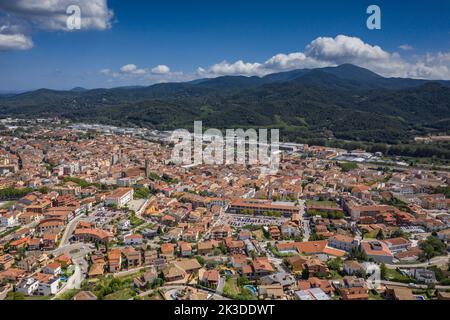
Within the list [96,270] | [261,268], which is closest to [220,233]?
[261,268]

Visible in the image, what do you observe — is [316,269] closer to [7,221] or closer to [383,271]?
[383,271]

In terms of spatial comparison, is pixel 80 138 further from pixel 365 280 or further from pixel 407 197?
pixel 365 280

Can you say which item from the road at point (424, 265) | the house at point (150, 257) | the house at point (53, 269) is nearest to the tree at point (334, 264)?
the road at point (424, 265)

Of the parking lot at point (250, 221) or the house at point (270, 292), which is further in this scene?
the parking lot at point (250, 221)

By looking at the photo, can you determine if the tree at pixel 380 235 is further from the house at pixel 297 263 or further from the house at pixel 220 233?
the house at pixel 220 233

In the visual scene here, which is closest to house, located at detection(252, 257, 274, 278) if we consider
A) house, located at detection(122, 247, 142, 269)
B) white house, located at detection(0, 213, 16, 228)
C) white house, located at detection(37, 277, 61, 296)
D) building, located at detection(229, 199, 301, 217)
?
house, located at detection(122, 247, 142, 269)

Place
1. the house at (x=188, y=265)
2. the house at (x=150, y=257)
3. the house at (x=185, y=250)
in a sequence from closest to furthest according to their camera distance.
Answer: the house at (x=188, y=265)
the house at (x=150, y=257)
the house at (x=185, y=250)
